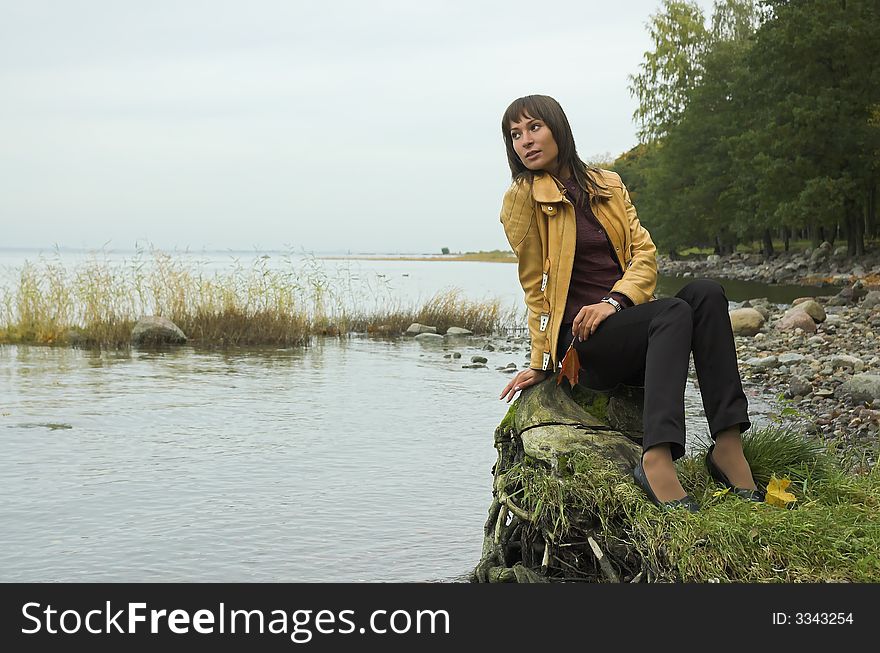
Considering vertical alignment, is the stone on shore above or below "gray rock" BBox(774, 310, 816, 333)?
below

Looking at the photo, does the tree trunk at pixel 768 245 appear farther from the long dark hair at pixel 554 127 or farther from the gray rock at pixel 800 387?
the long dark hair at pixel 554 127

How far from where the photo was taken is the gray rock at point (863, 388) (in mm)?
9367

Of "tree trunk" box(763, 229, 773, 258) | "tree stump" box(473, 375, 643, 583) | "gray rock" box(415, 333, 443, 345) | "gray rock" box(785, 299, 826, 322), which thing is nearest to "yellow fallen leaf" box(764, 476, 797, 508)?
"tree stump" box(473, 375, 643, 583)

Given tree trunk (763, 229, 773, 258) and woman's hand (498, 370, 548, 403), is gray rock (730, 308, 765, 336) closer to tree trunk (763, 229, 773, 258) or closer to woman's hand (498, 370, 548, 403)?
woman's hand (498, 370, 548, 403)

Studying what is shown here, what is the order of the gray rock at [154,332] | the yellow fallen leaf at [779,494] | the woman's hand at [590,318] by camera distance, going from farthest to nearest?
the gray rock at [154,332] → the woman's hand at [590,318] → the yellow fallen leaf at [779,494]

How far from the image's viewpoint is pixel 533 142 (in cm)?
429

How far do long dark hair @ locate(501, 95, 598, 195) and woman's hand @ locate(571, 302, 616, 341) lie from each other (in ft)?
1.70

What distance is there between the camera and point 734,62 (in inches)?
1747

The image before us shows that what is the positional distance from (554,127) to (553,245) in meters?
0.50

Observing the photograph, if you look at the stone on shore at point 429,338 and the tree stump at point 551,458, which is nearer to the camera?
the tree stump at point 551,458

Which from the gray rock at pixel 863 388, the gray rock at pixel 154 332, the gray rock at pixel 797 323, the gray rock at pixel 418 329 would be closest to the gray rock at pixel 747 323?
the gray rock at pixel 797 323

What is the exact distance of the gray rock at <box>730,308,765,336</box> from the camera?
17062mm

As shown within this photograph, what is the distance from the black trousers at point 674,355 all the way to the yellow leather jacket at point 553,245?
0.54ft
